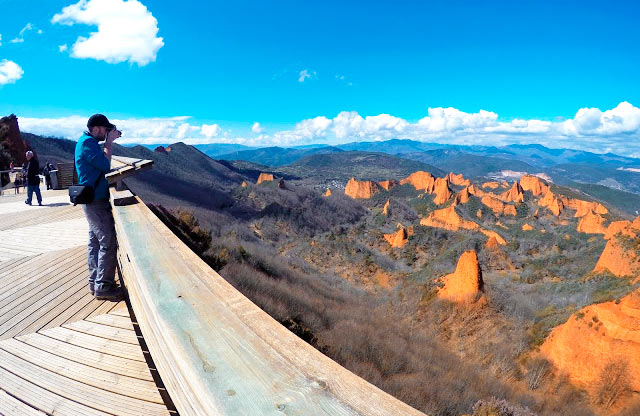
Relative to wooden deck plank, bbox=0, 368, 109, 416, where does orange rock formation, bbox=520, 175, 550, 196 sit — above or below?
below

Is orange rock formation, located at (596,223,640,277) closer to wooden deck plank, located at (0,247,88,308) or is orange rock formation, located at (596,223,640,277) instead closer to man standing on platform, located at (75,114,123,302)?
man standing on platform, located at (75,114,123,302)

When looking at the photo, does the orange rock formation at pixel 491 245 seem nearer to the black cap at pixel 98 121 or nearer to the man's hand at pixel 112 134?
the man's hand at pixel 112 134

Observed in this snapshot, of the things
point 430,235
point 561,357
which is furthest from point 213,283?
point 430,235

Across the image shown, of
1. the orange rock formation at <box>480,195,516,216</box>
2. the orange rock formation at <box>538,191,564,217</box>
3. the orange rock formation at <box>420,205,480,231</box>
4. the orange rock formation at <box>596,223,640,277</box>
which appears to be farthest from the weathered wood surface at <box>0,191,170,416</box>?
the orange rock formation at <box>538,191,564,217</box>

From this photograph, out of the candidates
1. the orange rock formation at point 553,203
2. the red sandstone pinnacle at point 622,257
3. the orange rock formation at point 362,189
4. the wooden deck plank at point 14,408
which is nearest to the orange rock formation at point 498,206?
the orange rock formation at point 553,203

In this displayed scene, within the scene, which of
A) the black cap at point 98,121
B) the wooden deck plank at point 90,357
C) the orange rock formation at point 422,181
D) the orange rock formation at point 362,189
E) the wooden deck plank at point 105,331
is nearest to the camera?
the wooden deck plank at point 90,357
